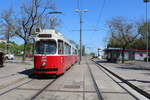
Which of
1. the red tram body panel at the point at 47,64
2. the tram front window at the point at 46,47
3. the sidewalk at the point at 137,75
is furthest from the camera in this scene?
the tram front window at the point at 46,47

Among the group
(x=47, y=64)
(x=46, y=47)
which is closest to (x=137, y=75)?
(x=47, y=64)

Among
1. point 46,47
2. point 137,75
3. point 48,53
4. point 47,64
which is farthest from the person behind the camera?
point 137,75

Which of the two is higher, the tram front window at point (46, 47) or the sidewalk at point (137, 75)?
the tram front window at point (46, 47)

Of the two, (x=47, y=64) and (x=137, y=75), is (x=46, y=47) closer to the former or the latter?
(x=47, y=64)

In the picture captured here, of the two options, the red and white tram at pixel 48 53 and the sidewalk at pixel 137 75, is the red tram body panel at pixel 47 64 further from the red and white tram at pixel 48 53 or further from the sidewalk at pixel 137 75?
the sidewalk at pixel 137 75

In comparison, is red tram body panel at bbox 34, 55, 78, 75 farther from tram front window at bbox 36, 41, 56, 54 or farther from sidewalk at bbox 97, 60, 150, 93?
sidewalk at bbox 97, 60, 150, 93

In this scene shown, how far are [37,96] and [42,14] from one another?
90.5ft

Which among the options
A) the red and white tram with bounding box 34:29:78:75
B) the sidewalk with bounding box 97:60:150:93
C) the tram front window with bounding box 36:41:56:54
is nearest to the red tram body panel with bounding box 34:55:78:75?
the red and white tram with bounding box 34:29:78:75

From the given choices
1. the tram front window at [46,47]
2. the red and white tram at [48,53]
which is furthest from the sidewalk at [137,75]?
the tram front window at [46,47]

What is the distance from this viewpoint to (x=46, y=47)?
18.4 metres

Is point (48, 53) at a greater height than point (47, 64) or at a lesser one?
greater

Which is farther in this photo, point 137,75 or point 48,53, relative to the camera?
point 137,75

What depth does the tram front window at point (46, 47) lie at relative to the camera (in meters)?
18.2

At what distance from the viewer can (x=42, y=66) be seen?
1797 cm
